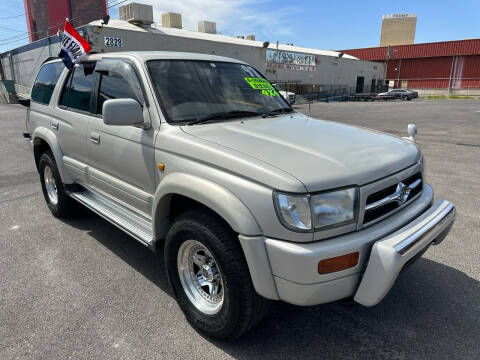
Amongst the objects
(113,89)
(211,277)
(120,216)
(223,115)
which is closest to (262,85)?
(223,115)

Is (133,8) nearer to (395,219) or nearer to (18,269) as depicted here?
(18,269)

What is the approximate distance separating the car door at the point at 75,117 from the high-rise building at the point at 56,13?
2035 inches

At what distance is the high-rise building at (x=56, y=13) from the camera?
50731 mm

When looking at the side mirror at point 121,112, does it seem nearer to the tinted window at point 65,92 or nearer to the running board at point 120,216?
the running board at point 120,216

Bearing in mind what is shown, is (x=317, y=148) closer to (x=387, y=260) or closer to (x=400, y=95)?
(x=387, y=260)

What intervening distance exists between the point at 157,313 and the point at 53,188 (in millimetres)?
2834

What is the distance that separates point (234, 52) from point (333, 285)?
3151cm

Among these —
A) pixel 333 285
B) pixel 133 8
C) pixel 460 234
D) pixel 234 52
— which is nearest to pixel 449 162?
pixel 460 234

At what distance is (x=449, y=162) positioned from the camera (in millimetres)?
7453

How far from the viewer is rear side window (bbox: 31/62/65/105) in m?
4.42

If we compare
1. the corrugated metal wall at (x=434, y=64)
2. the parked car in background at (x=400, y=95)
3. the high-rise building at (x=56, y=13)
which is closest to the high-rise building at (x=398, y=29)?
the corrugated metal wall at (x=434, y=64)

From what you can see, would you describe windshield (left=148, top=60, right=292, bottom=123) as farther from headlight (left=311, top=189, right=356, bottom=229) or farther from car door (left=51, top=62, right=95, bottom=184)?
headlight (left=311, top=189, right=356, bottom=229)

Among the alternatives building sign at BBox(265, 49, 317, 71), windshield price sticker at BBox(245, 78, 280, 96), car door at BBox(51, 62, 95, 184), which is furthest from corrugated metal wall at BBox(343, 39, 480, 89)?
car door at BBox(51, 62, 95, 184)

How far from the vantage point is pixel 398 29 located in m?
103
